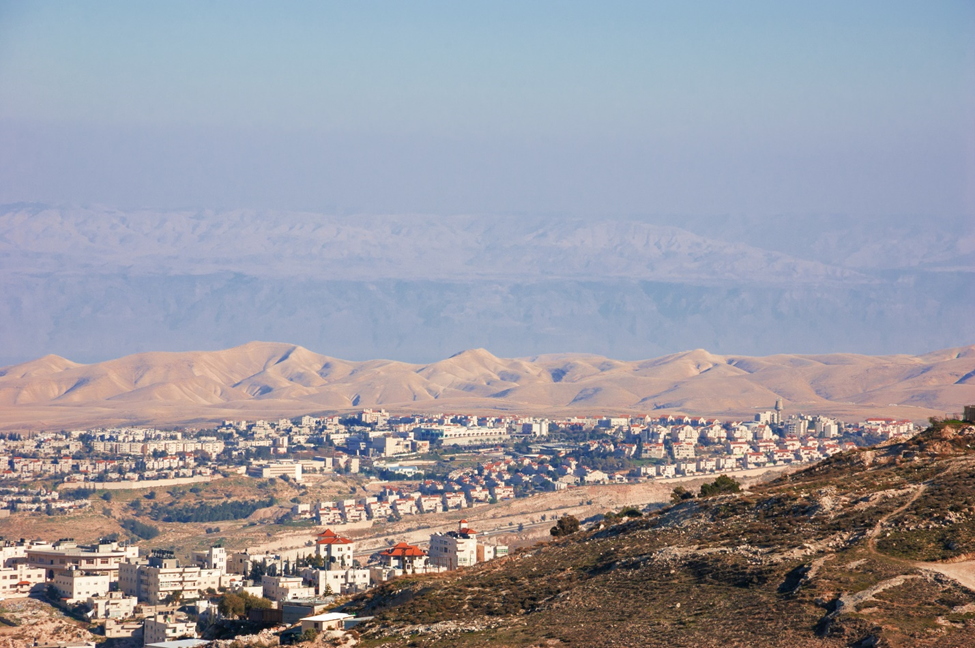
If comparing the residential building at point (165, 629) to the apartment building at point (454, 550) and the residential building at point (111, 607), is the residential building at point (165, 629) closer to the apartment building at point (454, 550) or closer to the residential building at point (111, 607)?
the residential building at point (111, 607)

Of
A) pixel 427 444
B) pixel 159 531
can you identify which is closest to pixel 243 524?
pixel 159 531

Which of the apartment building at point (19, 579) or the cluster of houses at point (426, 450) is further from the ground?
the cluster of houses at point (426, 450)

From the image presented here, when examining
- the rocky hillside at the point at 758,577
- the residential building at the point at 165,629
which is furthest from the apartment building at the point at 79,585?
the rocky hillside at the point at 758,577

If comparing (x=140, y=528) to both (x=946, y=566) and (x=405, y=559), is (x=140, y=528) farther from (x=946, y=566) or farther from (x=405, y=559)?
(x=946, y=566)

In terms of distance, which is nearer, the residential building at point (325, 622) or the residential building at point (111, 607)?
the residential building at point (325, 622)

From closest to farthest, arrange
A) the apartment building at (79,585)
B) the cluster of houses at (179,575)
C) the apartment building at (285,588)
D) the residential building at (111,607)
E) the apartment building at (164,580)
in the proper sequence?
the cluster of houses at (179,575) < the residential building at (111,607) < the apartment building at (285,588) < the apartment building at (79,585) < the apartment building at (164,580)

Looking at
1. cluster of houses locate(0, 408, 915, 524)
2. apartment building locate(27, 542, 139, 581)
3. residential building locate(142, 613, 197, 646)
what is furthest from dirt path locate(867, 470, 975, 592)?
cluster of houses locate(0, 408, 915, 524)

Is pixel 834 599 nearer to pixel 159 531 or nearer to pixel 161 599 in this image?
pixel 161 599

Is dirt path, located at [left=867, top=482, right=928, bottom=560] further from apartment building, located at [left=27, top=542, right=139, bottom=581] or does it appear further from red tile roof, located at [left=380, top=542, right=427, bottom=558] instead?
apartment building, located at [left=27, top=542, right=139, bottom=581]

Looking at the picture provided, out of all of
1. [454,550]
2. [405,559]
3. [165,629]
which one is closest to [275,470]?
[454,550]
